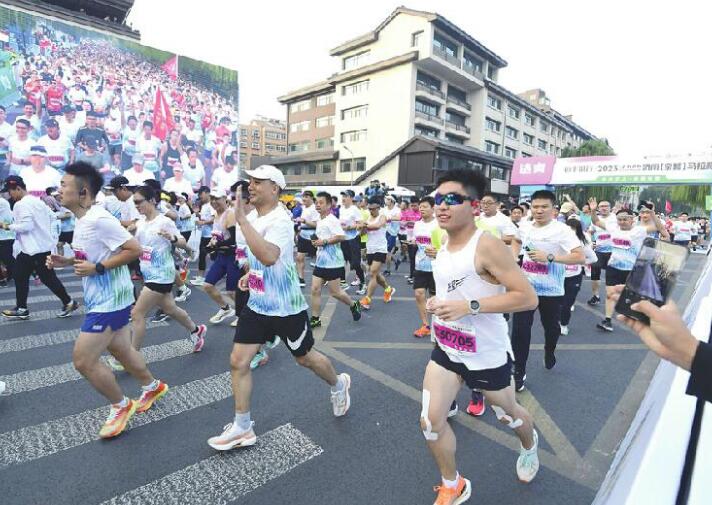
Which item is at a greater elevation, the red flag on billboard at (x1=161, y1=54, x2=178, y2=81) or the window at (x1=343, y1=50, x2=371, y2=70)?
the window at (x1=343, y1=50, x2=371, y2=70)

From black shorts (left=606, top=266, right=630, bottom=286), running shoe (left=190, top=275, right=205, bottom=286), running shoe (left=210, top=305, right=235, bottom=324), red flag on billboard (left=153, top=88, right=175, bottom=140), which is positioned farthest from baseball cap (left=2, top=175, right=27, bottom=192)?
red flag on billboard (left=153, top=88, right=175, bottom=140)

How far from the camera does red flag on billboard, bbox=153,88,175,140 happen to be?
23.3m

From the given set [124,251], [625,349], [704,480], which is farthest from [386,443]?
[625,349]

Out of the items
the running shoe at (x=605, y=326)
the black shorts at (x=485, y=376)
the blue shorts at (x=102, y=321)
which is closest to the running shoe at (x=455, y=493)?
the black shorts at (x=485, y=376)

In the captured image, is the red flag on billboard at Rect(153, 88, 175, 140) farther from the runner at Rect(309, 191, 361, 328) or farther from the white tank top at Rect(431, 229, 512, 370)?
the white tank top at Rect(431, 229, 512, 370)

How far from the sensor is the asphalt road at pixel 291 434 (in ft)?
8.28

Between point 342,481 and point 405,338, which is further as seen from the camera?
point 405,338

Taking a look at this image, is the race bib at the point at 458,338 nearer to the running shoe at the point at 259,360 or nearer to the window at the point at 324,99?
the running shoe at the point at 259,360

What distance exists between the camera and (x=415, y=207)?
11078 millimetres

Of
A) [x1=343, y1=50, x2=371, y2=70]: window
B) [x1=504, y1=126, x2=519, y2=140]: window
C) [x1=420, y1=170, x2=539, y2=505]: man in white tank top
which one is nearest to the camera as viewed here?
[x1=420, y1=170, x2=539, y2=505]: man in white tank top

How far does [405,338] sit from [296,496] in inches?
129

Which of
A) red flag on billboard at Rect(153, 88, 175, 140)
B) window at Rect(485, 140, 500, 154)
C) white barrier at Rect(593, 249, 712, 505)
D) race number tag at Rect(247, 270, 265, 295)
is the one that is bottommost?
race number tag at Rect(247, 270, 265, 295)

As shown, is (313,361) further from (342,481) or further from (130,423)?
(130,423)

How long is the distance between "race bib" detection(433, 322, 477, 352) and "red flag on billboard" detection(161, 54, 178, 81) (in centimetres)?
2744
